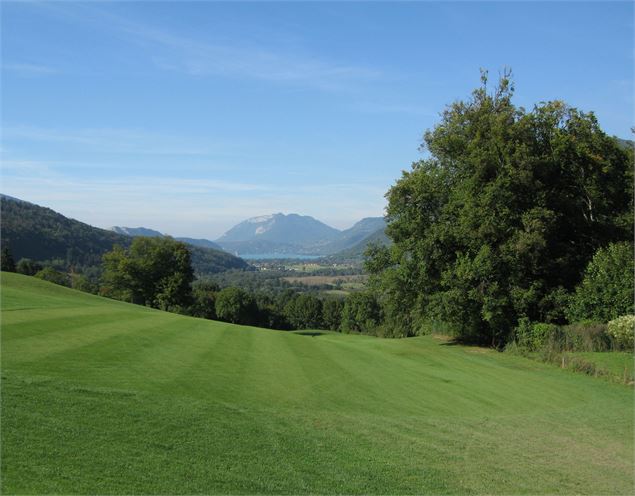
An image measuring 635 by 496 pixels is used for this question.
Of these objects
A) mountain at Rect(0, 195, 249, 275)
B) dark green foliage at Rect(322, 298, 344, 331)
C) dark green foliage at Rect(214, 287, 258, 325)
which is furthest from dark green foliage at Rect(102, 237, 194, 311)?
mountain at Rect(0, 195, 249, 275)

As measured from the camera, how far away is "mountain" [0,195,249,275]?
145m

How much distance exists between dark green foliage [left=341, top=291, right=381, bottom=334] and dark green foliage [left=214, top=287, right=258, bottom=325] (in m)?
21.2

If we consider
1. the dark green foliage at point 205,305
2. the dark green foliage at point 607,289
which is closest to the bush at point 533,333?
the dark green foliage at point 607,289

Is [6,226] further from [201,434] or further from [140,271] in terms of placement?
[201,434]

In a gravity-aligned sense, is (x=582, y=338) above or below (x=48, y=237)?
below

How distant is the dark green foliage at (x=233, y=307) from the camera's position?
93.8 meters

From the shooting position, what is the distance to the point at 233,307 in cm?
9344

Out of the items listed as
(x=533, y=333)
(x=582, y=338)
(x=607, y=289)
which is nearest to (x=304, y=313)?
(x=533, y=333)

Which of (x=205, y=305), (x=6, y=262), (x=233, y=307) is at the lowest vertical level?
(x=205, y=305)

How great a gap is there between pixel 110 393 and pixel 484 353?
24596 mm

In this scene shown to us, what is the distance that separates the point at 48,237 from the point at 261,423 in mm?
170541

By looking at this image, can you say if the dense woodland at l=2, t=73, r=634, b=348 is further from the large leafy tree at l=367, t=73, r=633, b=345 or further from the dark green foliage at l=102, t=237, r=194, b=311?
the dark green foliage at l=102, t=237, r=194, b=311

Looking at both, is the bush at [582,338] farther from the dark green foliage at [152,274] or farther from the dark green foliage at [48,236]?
the dark green foliage at [48,236]

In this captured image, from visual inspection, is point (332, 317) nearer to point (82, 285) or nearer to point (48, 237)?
point (82, 285)
